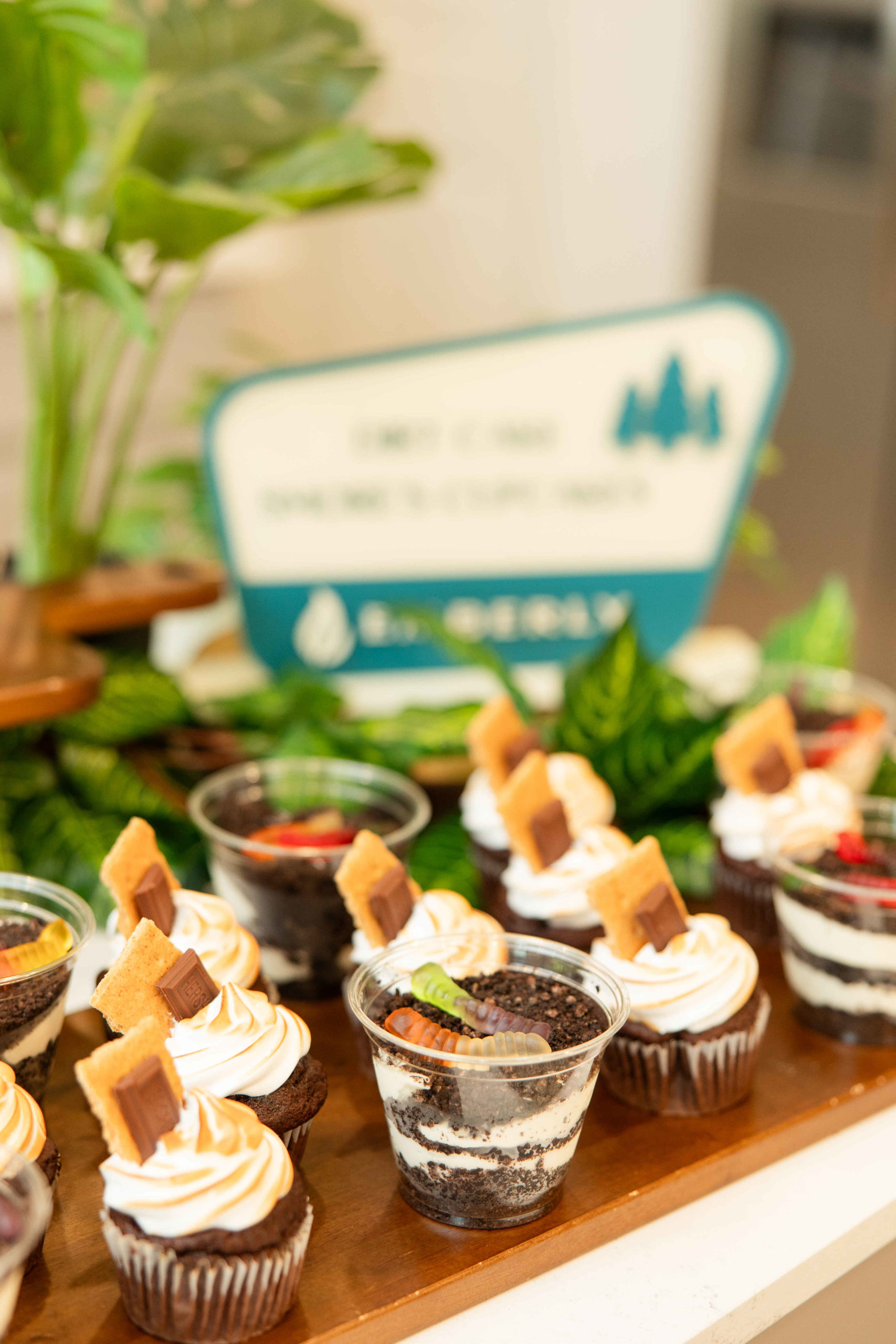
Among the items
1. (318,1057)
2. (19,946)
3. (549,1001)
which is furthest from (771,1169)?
(19,946)

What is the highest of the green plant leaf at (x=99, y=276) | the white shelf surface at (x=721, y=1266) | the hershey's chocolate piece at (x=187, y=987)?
the green plant leaf at (x=99, y=276)

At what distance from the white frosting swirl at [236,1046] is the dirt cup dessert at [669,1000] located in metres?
0.27

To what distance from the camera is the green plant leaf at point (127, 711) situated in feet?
5.26

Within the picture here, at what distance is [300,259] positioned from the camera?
359cm

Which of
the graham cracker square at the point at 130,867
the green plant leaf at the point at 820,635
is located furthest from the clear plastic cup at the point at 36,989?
the green plant leaf at the point at 820,635

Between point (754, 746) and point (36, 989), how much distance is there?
80 centimetres

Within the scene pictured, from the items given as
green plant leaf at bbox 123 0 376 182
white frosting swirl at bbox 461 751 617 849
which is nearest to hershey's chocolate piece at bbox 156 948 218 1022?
white frosting swirl at bbox 461 751 617 849

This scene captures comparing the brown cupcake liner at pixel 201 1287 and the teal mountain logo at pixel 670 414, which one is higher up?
the teal mountain logo at pixel 670 414

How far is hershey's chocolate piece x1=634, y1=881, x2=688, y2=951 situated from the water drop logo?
89cm

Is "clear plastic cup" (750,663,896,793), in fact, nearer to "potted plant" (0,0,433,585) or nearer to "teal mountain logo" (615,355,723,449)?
"teal mountain logo" (615,355,723,449)

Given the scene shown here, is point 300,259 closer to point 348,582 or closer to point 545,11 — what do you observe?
point 545,11

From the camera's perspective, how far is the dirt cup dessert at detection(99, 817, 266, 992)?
1.08 metres

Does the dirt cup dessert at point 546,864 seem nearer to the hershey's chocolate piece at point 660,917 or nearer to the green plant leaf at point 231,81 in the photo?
the hershey's chocolate piece at point 660,917

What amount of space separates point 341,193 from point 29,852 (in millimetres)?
832
